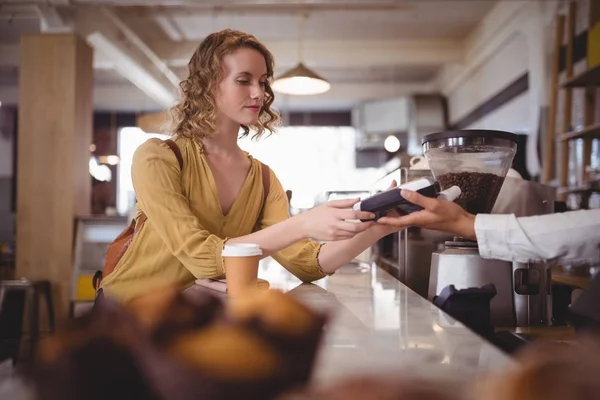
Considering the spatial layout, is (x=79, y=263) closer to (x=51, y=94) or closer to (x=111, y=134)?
(x=51, y=94)

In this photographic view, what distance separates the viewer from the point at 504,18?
5965mm

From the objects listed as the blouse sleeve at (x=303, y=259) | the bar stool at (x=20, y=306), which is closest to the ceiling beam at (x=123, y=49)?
the bar stool at (x=20, y=306)

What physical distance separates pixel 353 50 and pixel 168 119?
5.89 m

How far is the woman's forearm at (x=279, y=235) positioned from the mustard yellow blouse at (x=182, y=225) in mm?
109

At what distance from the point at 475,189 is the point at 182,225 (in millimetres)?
814

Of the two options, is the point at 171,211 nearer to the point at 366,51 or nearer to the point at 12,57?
the point at 366,51

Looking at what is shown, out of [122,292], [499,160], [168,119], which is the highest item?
[168,119]

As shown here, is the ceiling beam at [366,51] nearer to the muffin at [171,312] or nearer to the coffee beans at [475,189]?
the coffee beans at [475,189]

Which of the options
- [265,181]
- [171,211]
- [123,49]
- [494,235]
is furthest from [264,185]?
[123,49]

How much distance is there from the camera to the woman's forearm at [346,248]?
1696 mm

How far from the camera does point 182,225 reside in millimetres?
1514

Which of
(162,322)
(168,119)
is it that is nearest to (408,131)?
(168,119)

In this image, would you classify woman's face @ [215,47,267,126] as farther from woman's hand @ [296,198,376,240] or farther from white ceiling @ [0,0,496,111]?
white ceiling @ [0,0,496,111]

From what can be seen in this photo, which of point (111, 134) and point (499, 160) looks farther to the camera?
point (111, 134)
